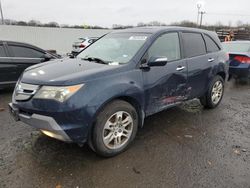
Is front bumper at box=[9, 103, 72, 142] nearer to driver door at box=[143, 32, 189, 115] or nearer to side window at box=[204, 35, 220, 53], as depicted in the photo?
driver door at box=[143, 32, 189, 115]

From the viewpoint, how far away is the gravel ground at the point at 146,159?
2.70 metres

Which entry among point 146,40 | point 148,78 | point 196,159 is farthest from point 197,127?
point 146,40

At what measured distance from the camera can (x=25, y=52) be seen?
6.59 m

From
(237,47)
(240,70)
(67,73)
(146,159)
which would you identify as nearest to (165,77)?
(146,159)

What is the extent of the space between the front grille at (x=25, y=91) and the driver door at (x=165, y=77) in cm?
155

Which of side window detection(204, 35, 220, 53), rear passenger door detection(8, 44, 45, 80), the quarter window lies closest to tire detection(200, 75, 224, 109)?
side window detection(204, 35, 220, 53)

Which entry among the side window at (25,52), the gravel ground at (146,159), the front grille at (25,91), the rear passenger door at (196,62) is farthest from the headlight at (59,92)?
the side window at (25,52)

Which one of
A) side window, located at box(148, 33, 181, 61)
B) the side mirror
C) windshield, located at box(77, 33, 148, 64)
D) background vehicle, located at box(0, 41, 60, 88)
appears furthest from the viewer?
background vehicle, located at box(0, 41, 60, 88)

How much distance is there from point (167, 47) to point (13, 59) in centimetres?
440

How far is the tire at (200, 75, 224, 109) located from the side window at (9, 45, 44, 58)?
4829 millimetres

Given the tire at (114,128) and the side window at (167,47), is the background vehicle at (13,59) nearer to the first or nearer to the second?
the side window at (167,47)

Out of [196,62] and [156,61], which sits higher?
[156,61]

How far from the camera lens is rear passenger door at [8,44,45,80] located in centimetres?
629

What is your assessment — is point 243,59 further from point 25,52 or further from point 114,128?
point 25,52
